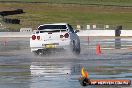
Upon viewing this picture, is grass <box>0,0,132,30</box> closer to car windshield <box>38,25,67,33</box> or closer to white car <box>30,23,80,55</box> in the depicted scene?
car windshield <box>38,25,67,33</box>

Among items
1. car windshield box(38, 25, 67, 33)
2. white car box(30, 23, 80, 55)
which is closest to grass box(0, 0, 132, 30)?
car windshield box(38, 25, 67, 33)

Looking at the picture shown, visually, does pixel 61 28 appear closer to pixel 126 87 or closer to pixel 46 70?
pixel 46 70

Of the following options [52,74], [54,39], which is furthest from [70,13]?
[52,74]

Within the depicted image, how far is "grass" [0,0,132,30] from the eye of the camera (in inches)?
3634

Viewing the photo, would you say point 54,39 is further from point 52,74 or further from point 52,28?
point 52,74

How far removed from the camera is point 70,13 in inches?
4011

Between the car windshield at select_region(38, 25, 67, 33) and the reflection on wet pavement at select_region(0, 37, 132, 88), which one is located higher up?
the car windshield at select_region(38, 25, 67, 33)

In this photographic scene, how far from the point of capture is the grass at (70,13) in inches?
3634


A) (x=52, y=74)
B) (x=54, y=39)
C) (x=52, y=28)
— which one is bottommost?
(x=52, y=74)

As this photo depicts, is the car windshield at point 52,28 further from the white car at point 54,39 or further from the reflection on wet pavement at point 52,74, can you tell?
the reflection on wet pavement at point 52,74

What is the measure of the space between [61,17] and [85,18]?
3.84 m

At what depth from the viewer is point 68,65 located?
21.7 meters

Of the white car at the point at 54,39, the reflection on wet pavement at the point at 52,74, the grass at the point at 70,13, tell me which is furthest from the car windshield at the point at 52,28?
the grass at the point at 70,13

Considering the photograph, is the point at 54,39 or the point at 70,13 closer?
the point at 54,39
